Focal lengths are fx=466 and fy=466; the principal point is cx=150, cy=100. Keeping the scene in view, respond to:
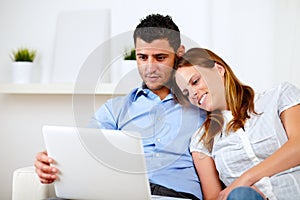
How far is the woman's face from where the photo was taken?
1697mm

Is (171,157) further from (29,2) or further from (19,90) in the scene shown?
(29,2)

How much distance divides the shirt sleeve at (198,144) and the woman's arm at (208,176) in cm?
1

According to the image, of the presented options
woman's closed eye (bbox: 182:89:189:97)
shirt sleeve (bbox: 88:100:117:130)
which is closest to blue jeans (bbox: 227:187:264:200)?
woman's closed eye (bbox: 182:89:189:97)

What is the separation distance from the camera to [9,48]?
2.86 m

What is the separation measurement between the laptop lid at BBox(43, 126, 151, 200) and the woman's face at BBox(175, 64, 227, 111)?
1.41ft

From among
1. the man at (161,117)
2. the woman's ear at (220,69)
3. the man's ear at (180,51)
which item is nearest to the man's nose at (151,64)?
the man at (161,117)

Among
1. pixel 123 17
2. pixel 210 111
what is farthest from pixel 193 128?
pixel 123 17

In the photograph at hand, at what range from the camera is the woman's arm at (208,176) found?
169cm

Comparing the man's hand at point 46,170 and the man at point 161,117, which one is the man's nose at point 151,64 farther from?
the man's hand at point 46,170

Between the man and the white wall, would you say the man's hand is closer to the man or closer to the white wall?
the man

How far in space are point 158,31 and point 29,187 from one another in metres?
0.77

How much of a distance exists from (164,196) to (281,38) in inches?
45.5

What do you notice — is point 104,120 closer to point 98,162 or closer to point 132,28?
point 98,162

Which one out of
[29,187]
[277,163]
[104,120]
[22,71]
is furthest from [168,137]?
[22,71]
